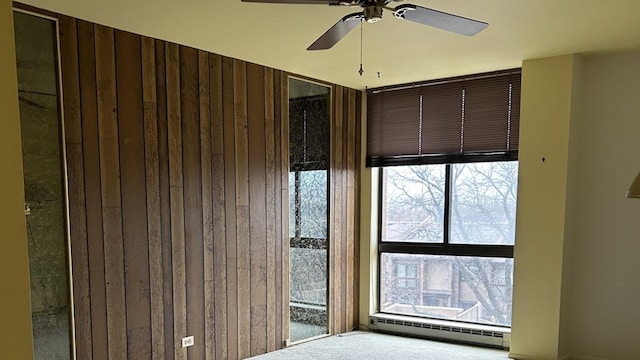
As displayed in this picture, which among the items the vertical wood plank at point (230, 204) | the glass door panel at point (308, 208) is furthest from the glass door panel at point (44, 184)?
the glass door panel at point (308, 208)

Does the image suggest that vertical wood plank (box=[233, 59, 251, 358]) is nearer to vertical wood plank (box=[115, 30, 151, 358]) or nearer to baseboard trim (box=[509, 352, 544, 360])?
vertical wood plank (box=[115, 30, 151, 358])

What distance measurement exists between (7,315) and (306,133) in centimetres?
373

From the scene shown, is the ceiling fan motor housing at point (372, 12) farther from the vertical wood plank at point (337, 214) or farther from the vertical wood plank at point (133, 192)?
the vertical wood plank at point (337, 214)

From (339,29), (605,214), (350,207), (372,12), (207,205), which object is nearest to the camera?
(372,12)

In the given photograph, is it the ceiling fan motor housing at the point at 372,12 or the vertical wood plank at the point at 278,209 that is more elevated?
the ceiling fan motor housing at the point at 372,12

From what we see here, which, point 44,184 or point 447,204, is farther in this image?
point 447,204

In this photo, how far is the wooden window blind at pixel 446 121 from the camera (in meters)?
4.07

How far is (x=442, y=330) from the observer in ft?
14.4

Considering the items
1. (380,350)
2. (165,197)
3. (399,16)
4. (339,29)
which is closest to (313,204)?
→ (380,350)

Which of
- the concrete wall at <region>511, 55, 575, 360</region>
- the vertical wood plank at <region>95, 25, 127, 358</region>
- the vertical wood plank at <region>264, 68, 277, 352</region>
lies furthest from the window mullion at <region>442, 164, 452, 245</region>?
the vertical wood plank at <region>95, 25, 127, 358</region>

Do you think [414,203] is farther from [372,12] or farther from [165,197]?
[372,12]

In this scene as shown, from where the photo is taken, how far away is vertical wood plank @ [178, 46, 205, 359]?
335 centimetres

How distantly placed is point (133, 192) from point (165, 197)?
0.81 feet

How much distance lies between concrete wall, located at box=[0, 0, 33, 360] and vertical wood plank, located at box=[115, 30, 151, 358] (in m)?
2.38
